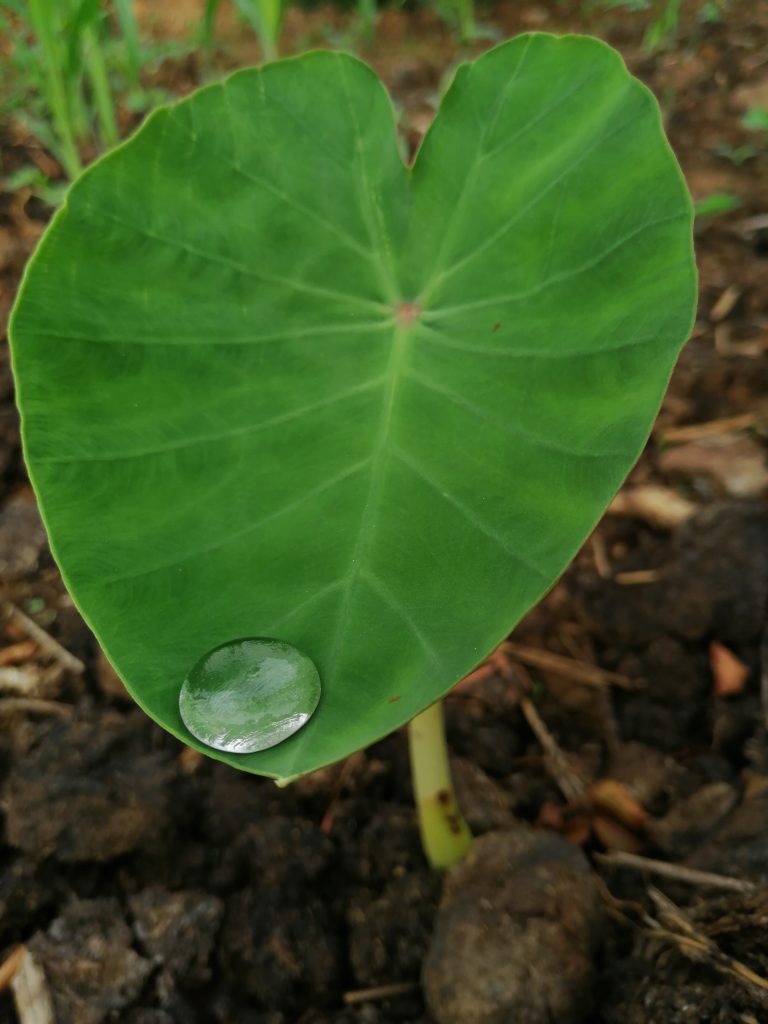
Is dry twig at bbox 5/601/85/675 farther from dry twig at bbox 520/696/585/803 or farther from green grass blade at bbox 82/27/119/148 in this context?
green grass blade at bbox 82/27/119/148

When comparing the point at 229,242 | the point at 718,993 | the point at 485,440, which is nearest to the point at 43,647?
the point at 229,242

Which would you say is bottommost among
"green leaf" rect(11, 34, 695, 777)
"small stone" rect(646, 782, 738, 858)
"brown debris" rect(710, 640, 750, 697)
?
"brown debris" rect(710, 640, 750, 697)

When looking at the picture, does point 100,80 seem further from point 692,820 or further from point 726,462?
point 692,820

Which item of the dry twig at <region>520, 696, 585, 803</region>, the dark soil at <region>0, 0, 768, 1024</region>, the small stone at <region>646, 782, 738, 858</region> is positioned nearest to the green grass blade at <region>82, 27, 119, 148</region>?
the dark soil at <region>0, 0, 768, 1024</region>

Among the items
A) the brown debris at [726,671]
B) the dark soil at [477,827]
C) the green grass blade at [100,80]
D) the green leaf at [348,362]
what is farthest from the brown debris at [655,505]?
the green grass blade at [100,80]

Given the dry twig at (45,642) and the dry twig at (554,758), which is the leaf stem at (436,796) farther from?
the dry twig at (45,642)
